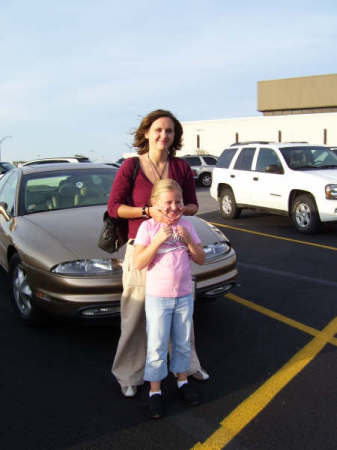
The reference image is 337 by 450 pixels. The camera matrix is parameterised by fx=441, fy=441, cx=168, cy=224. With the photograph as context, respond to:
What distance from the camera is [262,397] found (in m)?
2.86

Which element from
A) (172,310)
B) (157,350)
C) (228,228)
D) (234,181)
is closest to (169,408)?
(157,350)

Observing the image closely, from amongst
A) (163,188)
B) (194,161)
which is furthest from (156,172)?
(194,161)

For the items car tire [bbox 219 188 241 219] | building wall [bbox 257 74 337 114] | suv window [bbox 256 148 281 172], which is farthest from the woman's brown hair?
building wall [bbox 257 74 337 114]

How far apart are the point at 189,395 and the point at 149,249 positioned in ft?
3.29

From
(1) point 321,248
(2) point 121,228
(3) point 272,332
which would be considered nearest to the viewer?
(2) point 121,228

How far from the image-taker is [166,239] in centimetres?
251

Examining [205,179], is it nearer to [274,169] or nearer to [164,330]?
[274,169]

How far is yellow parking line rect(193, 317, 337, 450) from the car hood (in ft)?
4.78

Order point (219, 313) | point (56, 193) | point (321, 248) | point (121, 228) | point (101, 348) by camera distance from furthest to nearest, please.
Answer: point (321, 248) → point (56, 193) → point (219, 313) → point (101, 348) → point (121, 228)

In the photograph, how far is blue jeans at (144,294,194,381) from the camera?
2658mm

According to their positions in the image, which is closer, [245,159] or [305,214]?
[305,214]

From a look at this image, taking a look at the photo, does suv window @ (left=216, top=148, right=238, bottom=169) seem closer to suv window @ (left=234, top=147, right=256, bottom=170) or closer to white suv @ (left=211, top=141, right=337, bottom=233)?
white suv @ (left=211, top=141, right=337, bottom=233)

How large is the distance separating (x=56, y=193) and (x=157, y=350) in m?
2.61

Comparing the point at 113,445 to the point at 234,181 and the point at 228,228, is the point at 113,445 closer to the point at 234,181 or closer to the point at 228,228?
the point at 228,228
